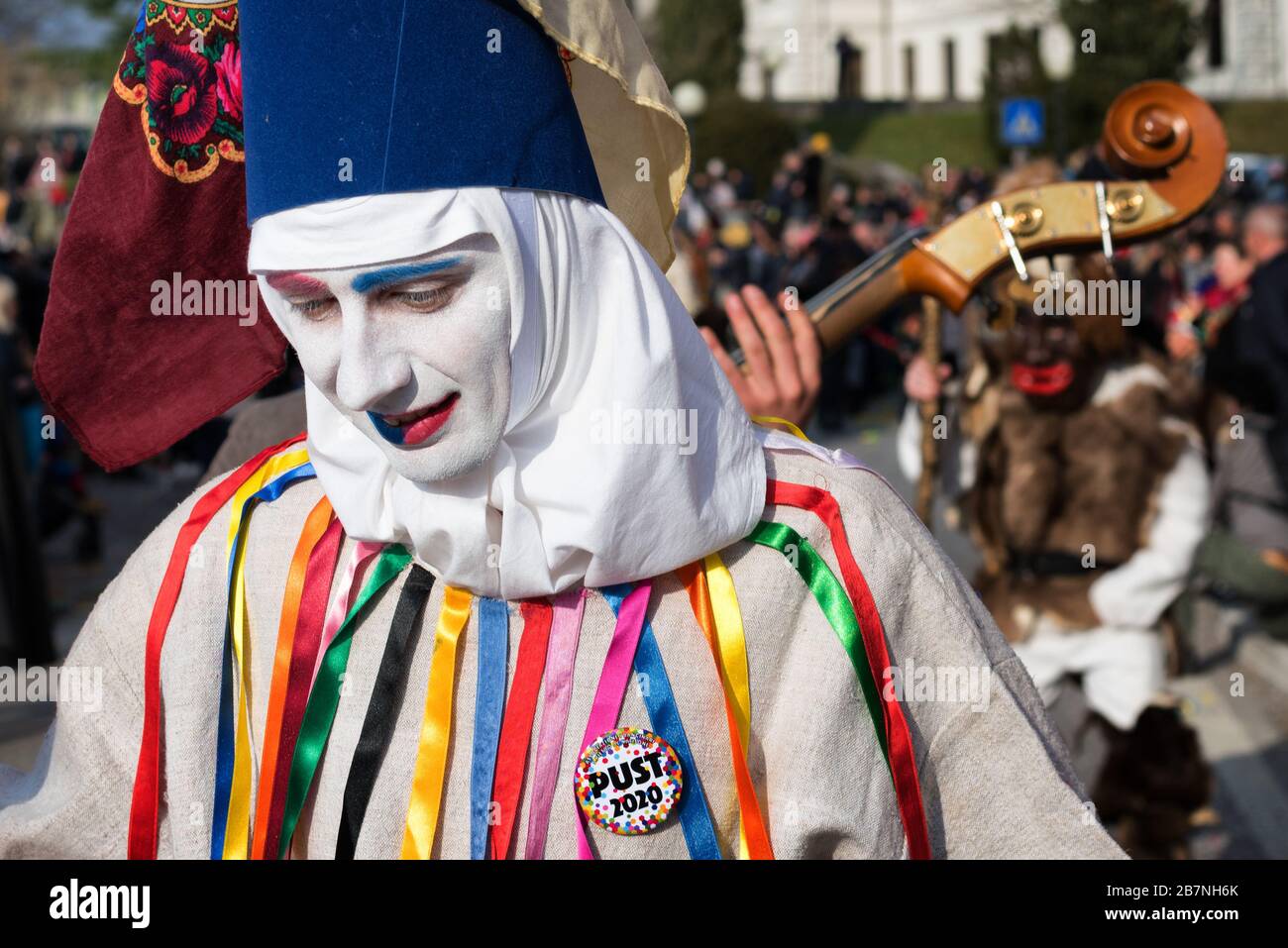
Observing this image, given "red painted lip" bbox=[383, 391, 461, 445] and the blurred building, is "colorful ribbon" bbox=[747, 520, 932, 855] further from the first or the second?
the blurred building

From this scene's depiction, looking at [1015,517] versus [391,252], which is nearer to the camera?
[391,252]

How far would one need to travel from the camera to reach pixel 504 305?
1834mm

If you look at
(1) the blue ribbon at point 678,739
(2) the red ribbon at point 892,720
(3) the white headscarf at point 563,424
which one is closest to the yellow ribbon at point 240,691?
(3) the white headscarf at point 563,424

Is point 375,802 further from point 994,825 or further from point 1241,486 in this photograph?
point 1241,486

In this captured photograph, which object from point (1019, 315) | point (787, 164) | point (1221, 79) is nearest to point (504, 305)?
point (1019, 315)

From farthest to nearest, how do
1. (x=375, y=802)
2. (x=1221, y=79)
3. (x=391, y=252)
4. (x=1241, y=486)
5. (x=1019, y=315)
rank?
(x=1221, y=79) → (x=1241, y=486) → (x=1019, y=315) → (x=375, y=802) → (x=391, y=252)

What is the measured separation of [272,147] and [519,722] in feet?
2.42

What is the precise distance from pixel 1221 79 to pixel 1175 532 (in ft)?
133

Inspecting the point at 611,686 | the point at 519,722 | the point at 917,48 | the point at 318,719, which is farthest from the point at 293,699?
the point at 917,48

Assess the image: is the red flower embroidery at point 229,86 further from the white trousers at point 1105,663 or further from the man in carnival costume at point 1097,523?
the white trousers at point 1105,663

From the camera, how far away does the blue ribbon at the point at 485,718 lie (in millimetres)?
1988

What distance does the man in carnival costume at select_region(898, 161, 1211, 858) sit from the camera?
521cm

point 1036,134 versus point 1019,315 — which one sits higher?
point 1036,134

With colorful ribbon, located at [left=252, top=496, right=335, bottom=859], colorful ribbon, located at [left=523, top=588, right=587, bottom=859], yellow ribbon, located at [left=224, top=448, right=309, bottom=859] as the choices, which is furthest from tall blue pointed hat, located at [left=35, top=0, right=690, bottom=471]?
colorful ribbon, located at [left=523, top=588, right=587, bottom=859]
